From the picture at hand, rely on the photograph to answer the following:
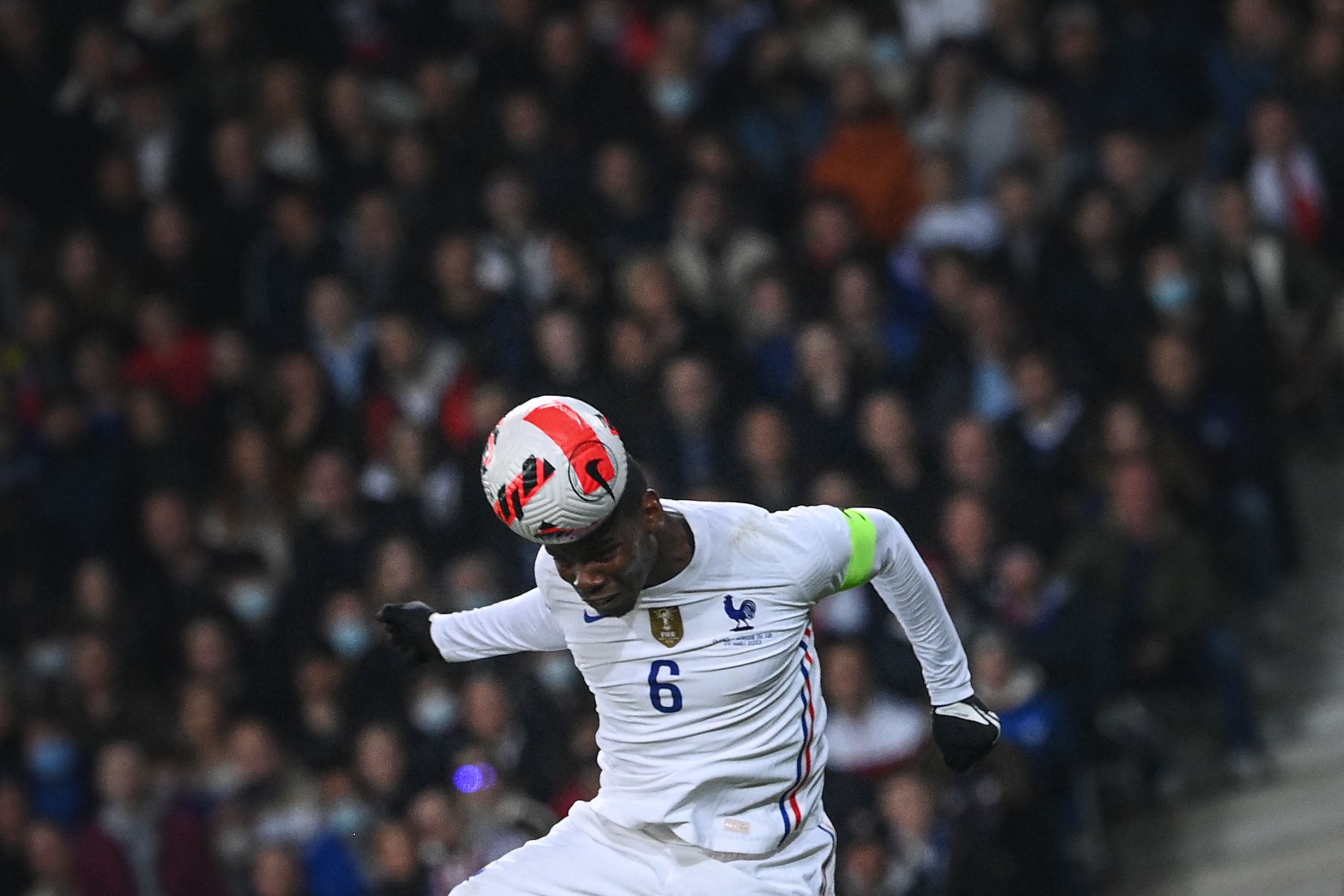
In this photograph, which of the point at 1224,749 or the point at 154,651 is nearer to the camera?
the point at 1224,749

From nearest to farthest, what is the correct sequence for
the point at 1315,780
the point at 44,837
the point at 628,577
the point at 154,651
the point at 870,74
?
the point at 628,577 → the point at 1315,780 → the point at 44,837 → the point at 154,651 → the point at 870,74

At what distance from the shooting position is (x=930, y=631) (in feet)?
19.1

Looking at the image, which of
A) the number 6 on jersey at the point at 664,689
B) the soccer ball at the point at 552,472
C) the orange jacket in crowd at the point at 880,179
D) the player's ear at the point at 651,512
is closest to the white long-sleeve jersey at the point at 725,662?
the number 6 on jersey at the point at 664,689

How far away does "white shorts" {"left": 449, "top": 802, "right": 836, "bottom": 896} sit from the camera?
5.55m

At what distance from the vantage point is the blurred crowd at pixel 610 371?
9.23 m

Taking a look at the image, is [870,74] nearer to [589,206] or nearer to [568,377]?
[589,206]

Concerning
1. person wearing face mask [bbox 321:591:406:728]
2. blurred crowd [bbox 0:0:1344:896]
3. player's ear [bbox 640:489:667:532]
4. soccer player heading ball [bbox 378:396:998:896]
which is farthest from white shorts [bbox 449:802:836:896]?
person wearing face mask [bbox 321:591:406:728]

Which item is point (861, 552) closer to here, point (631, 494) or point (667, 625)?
point (667, 625)

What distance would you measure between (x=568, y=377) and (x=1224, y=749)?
3.49 metres

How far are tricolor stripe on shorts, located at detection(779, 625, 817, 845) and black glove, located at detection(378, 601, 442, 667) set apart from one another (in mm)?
1040

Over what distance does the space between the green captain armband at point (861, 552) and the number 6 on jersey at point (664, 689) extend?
517 mm

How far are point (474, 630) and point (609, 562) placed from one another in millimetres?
798

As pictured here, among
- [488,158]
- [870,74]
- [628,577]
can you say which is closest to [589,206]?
[488,158]

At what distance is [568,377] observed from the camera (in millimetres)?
10422
